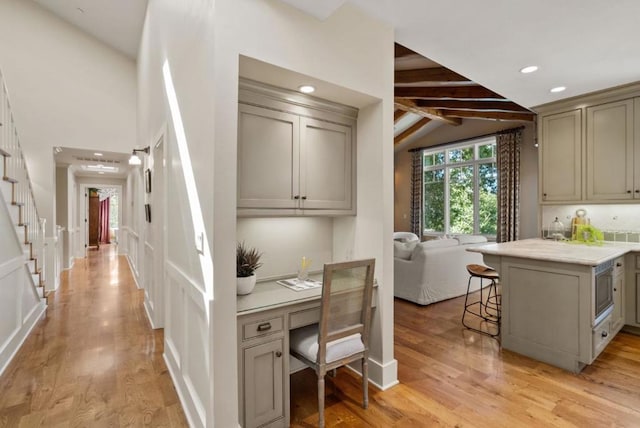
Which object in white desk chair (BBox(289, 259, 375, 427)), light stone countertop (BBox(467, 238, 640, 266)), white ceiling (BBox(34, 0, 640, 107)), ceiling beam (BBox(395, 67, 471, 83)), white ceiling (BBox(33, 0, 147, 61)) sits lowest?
white desk chair (BBox(289, 259, 375, 427))

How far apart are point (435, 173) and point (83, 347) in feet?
27.0

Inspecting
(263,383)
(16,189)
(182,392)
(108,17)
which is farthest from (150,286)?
(108,17)

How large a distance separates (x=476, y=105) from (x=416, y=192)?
3.62 metres

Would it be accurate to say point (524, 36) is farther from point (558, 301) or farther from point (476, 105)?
point (476, 105)

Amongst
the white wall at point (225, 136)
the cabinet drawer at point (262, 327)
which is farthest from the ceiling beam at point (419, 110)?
the cabinet drawer at point (262, 327)

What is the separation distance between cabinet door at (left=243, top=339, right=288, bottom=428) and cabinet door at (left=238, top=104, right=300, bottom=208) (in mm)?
892

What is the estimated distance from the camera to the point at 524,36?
251 cm

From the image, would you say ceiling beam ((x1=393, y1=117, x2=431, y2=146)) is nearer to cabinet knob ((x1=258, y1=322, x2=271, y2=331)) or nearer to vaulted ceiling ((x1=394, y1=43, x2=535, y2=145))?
vaulted ceiling ((x1=394, y1=43, x2=535, y2=145))

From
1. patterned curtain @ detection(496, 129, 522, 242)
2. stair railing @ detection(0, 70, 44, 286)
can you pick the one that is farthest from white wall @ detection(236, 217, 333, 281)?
patterned curtain @ detection(496, 129, 522, 242)

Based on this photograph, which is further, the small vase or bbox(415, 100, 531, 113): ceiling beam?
bbox(415, 100, 531, 113): ceiling beam

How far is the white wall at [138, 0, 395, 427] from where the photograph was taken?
164 centimetres

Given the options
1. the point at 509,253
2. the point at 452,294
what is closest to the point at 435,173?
the point at 452,294

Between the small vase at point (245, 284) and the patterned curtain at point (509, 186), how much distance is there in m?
6.32

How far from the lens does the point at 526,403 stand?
220 centimetres
